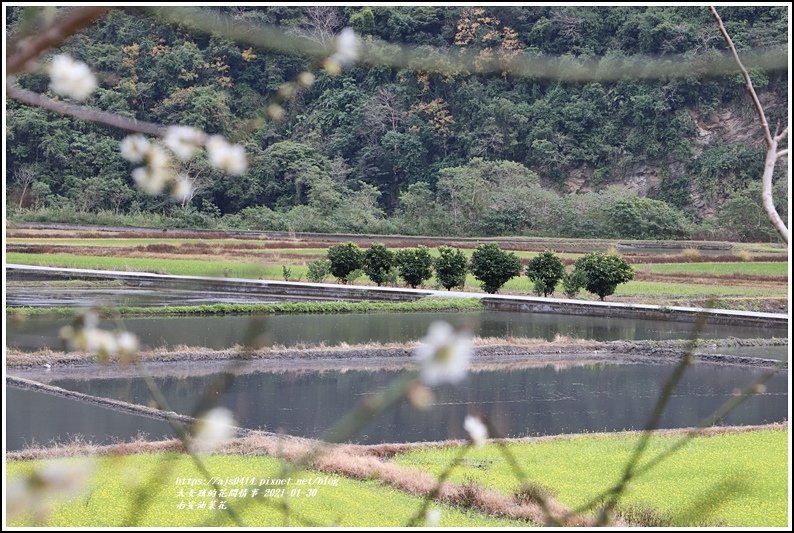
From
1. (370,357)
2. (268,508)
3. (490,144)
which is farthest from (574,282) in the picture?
(268,508)

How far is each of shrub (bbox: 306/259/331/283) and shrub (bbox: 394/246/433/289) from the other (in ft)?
3.73

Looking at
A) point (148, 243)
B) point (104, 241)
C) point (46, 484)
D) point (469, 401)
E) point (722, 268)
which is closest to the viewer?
point (46, 484)

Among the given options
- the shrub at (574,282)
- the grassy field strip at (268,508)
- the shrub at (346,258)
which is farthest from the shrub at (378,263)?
the grassy field strip at (268,508)

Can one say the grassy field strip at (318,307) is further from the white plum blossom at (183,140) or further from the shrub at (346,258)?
the white plum blossom at (183,140)

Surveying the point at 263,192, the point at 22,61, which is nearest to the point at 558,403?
the point at 263,192

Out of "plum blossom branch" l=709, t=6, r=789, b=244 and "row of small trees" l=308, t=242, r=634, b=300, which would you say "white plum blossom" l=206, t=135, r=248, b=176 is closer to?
"plum blossom branch" l=709, t=6, r=789, b=244

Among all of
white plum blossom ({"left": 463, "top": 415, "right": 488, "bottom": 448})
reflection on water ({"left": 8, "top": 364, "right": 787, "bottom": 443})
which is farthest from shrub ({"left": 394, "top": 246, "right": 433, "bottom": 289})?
white plum blossom ({"left": 463, "top": 415, "right": 488, "bottom": 448})

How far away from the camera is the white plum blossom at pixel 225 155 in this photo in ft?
1.75

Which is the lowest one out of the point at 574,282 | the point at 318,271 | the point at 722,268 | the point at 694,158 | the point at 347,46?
the point at 722,268

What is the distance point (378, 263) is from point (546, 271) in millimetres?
2330

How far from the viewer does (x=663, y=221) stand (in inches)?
840

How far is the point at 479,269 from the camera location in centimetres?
1320

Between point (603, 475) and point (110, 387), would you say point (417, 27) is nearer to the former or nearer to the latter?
point (603, 475)

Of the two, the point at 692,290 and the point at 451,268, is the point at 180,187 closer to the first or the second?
the point at 451,268
